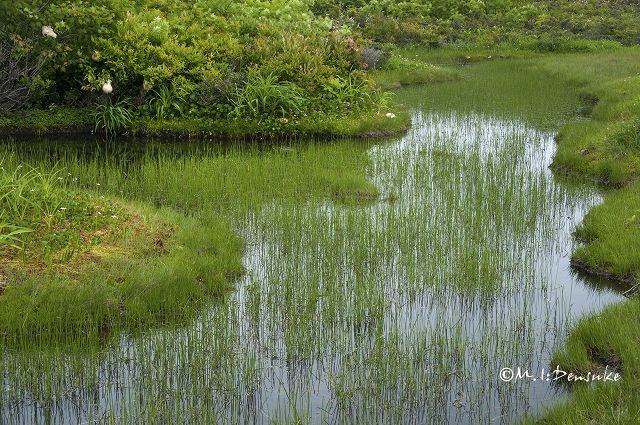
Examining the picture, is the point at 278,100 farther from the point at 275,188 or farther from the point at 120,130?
the point at 275,188

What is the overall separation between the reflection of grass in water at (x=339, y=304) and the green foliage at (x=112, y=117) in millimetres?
2920

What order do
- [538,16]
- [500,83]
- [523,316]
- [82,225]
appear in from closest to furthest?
[523,316], [82,225], [500,83], [538,16]

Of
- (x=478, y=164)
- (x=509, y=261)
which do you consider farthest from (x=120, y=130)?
(x=509, y=261)

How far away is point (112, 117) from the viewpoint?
14891 millimetres

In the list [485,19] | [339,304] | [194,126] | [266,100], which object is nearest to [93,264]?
[339,304]

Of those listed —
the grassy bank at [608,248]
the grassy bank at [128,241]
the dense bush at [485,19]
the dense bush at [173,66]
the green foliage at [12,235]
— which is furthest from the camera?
the dense bush at [485,19]

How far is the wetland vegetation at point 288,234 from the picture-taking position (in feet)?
19.2

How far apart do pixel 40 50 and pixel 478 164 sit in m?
7.55

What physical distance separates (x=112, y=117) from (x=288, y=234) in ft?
22.6

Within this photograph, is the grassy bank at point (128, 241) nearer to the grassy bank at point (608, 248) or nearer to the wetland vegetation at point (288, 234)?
the wetland vegetation at point (288, 234)

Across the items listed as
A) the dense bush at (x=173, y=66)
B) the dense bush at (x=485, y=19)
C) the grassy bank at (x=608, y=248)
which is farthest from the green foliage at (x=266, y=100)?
the dense bush at (x=485, y=19)

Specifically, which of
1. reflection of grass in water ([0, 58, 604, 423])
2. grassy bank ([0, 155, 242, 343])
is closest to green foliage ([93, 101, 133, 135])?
reflection of grass in water ([0, 58, 604, 423])

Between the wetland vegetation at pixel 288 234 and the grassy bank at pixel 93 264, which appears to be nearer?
the wetland vegetation at pixel 288 234

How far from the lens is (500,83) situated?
21.4 meters
